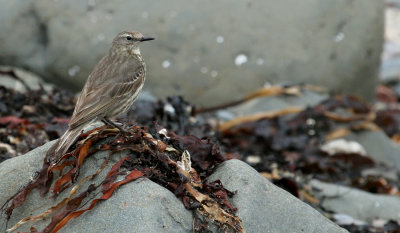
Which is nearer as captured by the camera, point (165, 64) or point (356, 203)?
point (356, 203)

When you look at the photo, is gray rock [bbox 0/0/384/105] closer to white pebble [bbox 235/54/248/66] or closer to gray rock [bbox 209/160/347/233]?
white pebble [bbox 235/54/248/66]

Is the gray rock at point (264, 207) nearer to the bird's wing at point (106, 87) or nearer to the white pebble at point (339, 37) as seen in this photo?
the bird's wing at point (106, 87)

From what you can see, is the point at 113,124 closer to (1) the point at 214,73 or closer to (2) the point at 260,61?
(1) the point at 214,73

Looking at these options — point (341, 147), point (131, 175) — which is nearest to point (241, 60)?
point (341, 147)

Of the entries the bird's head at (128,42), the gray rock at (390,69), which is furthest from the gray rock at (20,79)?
the gray rock at (390,69)

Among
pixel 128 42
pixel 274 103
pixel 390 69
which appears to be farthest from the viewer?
pixel 390 69

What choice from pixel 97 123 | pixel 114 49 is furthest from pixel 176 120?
pixel 97 123

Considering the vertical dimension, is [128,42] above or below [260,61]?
below
